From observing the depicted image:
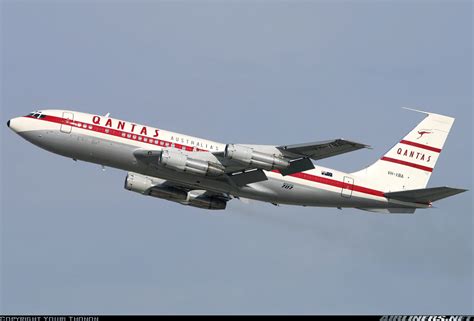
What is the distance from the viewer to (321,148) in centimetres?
6612

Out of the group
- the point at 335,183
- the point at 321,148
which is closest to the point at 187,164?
the point at 321,148

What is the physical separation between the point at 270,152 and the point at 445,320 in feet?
59.6

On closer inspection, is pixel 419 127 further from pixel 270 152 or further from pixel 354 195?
pixel 270 152

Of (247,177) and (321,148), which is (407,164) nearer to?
(321,148)

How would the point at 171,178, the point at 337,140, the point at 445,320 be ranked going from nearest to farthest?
the point at 445,320, the point at 337,140, the point at 171,178

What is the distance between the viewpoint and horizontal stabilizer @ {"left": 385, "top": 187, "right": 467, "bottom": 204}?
68781mm

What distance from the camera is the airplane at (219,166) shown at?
67312 mm

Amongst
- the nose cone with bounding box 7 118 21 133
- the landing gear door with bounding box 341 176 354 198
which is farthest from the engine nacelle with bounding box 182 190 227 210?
the nose cone with bounding box 7 118 21 133

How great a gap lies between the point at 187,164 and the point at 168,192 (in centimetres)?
894

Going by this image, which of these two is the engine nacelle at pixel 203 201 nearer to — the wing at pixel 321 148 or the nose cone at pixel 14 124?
the wing at pixel 321 148

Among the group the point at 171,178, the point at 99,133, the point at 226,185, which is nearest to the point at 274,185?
the point at 226,185

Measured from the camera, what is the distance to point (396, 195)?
239 feet

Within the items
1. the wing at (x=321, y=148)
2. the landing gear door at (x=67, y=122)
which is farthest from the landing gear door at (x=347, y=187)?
the landing gear door at (x=67, y=122)

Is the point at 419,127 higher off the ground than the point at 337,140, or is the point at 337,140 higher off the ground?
the point at 419,127
